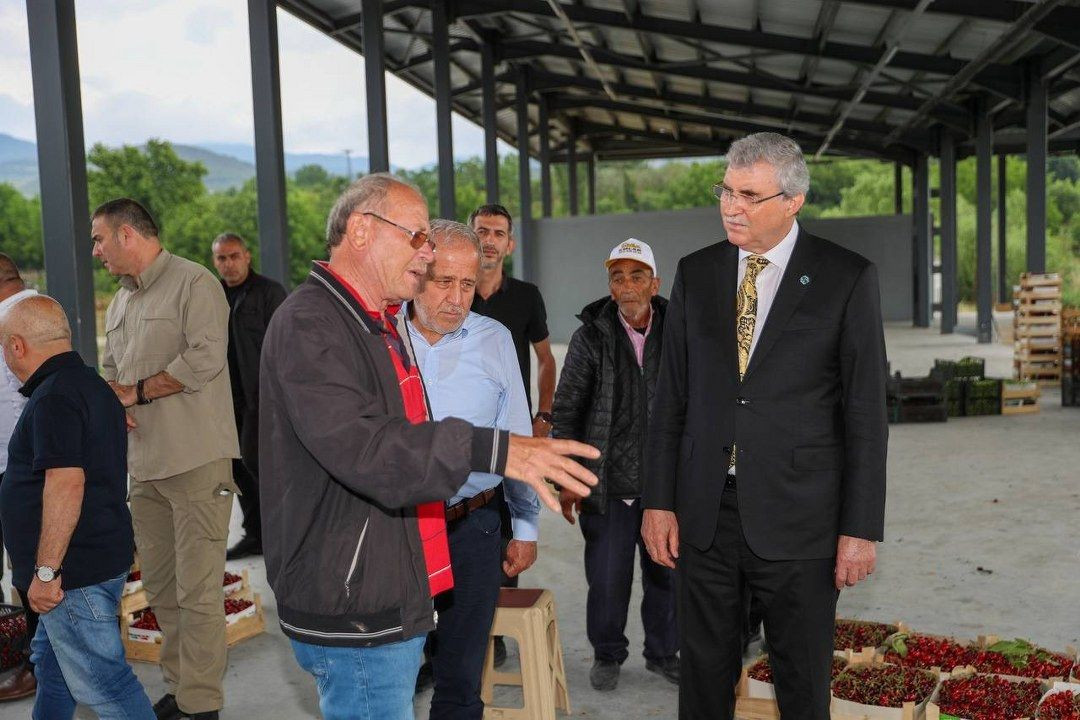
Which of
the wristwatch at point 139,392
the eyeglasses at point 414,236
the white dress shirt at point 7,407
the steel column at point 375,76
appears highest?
the steel column at point 375,76

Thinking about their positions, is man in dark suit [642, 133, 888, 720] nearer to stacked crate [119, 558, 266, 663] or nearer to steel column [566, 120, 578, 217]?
stacked crate [119, 558, 266, 663]

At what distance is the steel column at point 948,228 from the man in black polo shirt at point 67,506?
20.6 m

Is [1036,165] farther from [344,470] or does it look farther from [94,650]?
[344,470]

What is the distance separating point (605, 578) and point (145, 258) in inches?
85.0

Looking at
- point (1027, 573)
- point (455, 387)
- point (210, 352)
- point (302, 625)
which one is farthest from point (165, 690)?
point (1027, 573)

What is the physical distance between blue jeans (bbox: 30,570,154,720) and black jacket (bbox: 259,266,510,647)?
1.16m

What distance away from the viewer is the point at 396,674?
1.91m

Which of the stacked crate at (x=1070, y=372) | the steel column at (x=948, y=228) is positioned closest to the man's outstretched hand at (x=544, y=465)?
the stacked crate at (x=1070, y=372)

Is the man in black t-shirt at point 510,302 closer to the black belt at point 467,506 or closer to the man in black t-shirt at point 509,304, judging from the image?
the man in black t-shirt at point 509,304

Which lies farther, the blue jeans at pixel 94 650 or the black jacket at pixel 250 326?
the black jacket at pixel 250 326

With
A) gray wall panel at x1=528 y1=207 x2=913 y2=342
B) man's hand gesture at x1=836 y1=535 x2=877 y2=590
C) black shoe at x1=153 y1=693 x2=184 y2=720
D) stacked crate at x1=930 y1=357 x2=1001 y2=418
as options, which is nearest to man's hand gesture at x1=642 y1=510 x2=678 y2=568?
man's hand gesture at x1=836 y1=535 x2=877 y2=590

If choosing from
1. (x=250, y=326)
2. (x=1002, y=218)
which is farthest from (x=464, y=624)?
(x=1002, y=218)

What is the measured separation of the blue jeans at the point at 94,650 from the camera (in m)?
2.74

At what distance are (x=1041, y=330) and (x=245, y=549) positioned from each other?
10957 mm
